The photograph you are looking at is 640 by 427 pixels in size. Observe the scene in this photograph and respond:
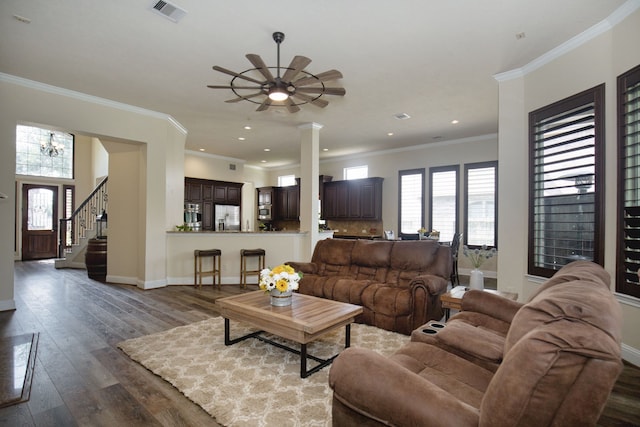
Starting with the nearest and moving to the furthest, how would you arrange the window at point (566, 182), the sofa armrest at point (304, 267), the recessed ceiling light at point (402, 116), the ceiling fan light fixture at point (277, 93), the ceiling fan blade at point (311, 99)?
1. the window at point (566, 182)
2. the ceiling fan light fixture at point (277, 93)
3. the ceiling fan blade at point (311, 99)
4. the sofa armrest at point (304, 267)
5. the recessed ceiling light at point (402, 116)

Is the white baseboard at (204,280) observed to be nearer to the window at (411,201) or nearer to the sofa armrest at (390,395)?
the window at (411,201)

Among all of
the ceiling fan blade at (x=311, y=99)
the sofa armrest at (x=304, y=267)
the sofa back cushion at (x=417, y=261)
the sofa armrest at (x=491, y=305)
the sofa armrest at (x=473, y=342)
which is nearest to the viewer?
the sofa armrest at (x=473, y=342)

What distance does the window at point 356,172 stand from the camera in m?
9.15

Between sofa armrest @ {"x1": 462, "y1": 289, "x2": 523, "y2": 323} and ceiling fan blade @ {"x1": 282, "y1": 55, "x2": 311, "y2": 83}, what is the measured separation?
8.22 ft

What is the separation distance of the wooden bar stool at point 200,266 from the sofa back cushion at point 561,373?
18.0 ft

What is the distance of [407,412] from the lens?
3.87 ft

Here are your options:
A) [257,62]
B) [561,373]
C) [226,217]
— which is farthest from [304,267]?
[226,217]

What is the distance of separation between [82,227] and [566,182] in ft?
35.0

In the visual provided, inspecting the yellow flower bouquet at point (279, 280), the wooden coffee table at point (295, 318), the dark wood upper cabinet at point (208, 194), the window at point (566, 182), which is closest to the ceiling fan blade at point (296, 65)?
the yellow flower bouquet at point (279, 280)

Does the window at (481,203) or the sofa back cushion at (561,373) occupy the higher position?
the window at (481,203)

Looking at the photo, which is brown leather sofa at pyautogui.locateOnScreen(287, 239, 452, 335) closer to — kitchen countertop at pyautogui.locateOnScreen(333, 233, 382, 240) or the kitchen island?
the kitchen island

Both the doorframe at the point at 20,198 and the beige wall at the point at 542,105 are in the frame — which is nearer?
the beige wall at the point at 542,105

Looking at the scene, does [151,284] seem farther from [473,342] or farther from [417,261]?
[473,342]

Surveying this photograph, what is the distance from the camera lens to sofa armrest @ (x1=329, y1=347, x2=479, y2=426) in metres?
1.13
